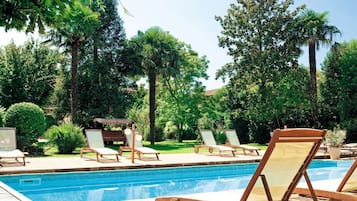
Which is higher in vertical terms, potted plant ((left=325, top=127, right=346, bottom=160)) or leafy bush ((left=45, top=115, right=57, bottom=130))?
leafy bush ((left=45, top=115, right=57, bottom=130))

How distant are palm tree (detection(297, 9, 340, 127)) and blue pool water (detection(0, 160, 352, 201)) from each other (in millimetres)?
11904

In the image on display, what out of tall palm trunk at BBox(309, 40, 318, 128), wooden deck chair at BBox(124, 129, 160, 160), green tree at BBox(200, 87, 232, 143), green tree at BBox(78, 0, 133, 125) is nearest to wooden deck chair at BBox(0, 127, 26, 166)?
wooden deck chair at BBox(124, 129, 160, 160)

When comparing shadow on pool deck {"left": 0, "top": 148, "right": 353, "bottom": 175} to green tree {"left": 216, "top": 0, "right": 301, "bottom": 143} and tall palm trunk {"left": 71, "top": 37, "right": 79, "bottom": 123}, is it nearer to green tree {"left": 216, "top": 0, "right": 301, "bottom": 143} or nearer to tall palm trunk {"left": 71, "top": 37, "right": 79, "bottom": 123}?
tall palm trunk {"left": 71, "top": 37, "right": 79, "bottom": 123}

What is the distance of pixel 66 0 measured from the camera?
2.47 metres

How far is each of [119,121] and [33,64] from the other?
5982 millimetres

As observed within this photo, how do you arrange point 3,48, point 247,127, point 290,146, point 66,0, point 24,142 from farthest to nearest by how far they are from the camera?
point 247,127
point 3,48
point 24,142
point 290,146
point 66,0

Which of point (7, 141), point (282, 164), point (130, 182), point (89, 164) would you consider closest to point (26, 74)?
point (7, 141)

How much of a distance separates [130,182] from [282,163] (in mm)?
7637

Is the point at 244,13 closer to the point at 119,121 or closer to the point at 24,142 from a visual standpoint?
the point at 119,121

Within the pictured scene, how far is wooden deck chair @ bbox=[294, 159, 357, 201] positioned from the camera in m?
4.22

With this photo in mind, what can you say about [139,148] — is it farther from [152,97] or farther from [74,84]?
[152,97]

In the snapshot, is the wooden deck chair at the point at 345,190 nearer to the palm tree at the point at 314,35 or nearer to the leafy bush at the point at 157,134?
the palm tree at the point at 314,35

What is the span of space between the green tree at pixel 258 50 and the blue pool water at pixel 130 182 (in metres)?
11.9

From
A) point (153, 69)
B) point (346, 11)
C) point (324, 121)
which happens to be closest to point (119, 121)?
point (153, 69)
